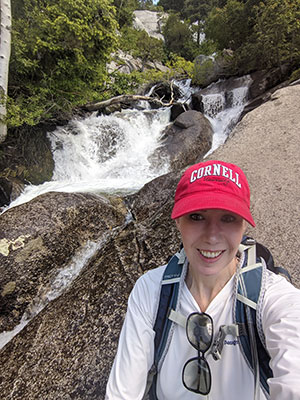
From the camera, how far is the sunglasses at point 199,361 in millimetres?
1130

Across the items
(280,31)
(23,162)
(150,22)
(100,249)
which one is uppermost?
(150,22)

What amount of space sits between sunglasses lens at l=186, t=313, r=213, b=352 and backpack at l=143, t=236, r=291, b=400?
0.14 feet

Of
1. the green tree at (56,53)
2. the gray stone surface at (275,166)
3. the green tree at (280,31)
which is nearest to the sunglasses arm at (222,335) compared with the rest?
the gray stone surface at (275,166)

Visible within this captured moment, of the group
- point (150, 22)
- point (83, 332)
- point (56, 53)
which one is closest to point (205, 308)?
point (83, 332)

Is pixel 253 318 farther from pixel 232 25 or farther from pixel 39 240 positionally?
pixel 232 25

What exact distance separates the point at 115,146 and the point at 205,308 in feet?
34.2

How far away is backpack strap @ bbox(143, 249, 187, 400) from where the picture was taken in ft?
3.96

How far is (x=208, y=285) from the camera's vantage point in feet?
4.12

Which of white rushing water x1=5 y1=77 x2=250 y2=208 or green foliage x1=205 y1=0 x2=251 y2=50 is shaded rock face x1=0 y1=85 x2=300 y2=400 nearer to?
white rushing water x1=5 y1=77 x2=250 y2=208

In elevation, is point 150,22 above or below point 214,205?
above

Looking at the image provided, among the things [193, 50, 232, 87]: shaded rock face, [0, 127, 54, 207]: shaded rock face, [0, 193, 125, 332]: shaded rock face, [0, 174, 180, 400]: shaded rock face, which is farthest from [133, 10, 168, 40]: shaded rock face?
[0, 174, 180, 400]: shaded rock face

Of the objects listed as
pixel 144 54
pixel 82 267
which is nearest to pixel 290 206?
pixel 82 267

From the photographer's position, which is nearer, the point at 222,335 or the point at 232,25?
the point at 222,335

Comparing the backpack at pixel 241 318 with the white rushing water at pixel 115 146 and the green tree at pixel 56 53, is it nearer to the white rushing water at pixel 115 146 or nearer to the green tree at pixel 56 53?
the white rushing water at pixel 115 146
